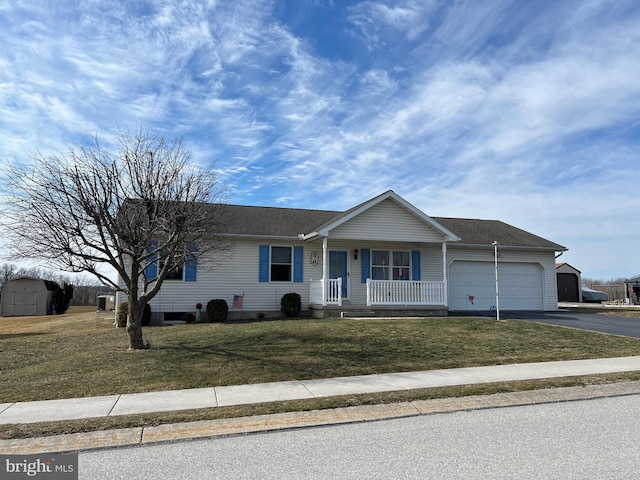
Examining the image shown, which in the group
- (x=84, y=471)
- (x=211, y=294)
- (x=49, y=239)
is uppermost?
(x=49, y=239)

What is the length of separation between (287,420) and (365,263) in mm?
12629

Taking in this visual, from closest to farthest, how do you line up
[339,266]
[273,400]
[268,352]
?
[273,400]
[268,352]
[339,266]

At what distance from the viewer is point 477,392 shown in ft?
23.5

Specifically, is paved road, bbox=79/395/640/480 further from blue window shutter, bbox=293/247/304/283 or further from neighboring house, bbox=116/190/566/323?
blue window shutter, bbox=293/247/304/283

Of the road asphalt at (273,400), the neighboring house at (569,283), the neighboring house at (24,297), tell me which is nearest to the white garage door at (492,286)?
the road asphalt at (273,400)

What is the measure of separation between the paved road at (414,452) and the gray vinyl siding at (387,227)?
11008 millimetres

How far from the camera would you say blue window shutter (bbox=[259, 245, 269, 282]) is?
17.5 meters

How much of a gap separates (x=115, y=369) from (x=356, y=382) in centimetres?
454

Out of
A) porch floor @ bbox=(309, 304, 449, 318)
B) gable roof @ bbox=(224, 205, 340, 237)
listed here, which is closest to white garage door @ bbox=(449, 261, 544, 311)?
porch floor @ bbox=(309, 304, 449, 318)

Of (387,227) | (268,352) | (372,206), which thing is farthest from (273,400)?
(387,227)

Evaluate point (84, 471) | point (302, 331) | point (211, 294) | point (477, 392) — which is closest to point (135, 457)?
point (84, 471)

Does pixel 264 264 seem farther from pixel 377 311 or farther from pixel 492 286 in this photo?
pixel 492 286

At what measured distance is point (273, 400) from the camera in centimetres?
679

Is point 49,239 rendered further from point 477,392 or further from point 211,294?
point 477,392
